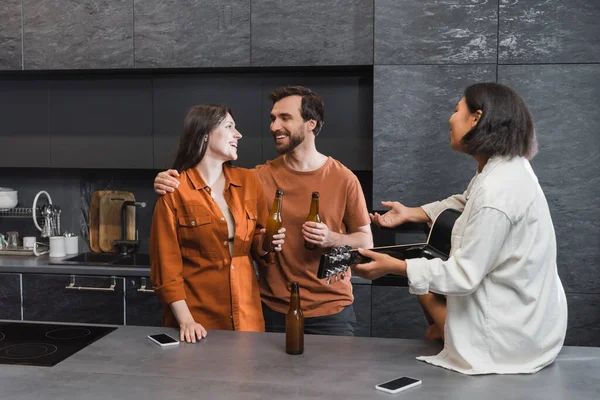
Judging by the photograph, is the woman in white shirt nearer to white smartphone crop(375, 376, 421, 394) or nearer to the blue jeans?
white smartphone crop(375, 376, 421, 394)

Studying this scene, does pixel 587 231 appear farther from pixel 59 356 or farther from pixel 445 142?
pixel 59 356

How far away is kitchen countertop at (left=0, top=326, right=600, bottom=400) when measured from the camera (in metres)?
1.66

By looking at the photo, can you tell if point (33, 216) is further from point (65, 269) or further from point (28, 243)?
point (65, 269)

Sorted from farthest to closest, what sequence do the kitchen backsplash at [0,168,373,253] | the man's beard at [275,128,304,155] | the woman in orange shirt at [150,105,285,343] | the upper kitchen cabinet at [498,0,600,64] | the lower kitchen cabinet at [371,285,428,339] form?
Answer: the kitchen backsplash at [0,168,373,253]
the lower kitchen cabinet at [371,285,428,339]
the upper kitchen cabinet at [498,0,600,64]
the man's beard at [275,128,304,155]
the woman in orange shirt at [150,105,285,343]

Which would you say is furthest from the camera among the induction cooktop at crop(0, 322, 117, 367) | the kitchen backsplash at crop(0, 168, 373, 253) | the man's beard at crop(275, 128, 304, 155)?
the kitchen backsplash at crop(0, 168, 373, 253)

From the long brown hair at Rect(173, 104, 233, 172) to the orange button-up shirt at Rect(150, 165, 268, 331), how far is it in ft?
0.22

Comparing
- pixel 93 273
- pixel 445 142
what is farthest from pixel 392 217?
pixel 93 273

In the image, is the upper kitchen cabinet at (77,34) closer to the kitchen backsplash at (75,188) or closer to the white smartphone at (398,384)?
A: the kitchen backsplash at (75,188)

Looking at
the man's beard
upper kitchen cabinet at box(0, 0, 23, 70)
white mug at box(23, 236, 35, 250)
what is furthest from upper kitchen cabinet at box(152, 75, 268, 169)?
the man's beard

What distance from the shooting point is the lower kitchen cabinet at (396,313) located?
3613 millimetres

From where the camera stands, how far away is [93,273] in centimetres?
377

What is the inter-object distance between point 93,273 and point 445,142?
7.00 feet

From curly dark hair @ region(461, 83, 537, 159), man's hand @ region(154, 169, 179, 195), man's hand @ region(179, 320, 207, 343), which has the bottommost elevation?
man's hand @ region(179, 320, 207, 343)

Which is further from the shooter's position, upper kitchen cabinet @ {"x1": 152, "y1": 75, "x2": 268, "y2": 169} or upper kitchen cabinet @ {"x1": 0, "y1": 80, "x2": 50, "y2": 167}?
upper kitchen cabinet @ {"x1": 0, "y1": 80, "x2": 50, "y2": 167}
